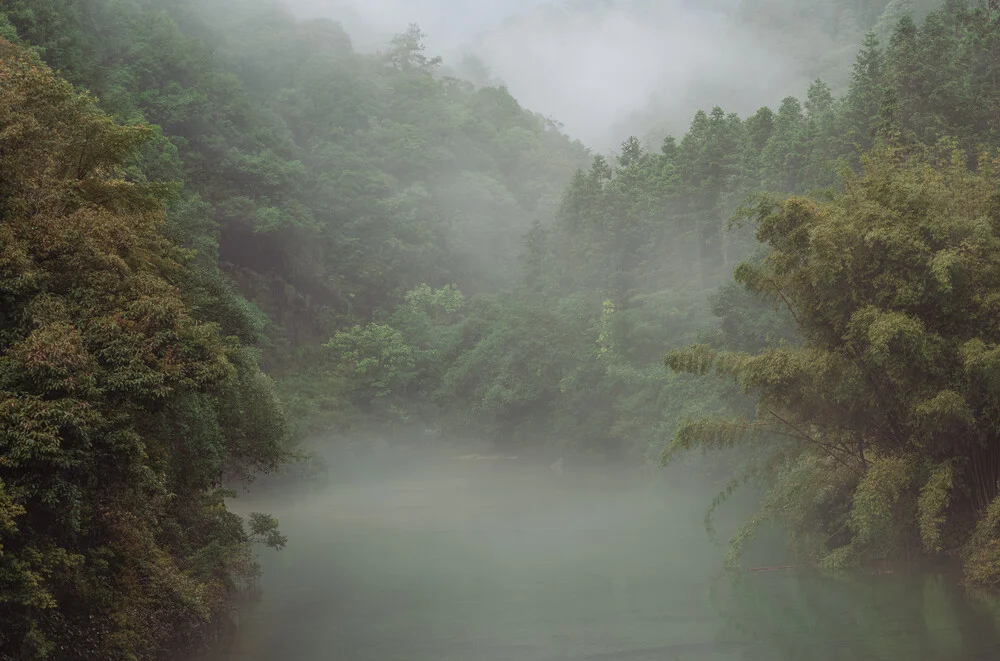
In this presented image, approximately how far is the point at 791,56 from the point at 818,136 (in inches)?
4910

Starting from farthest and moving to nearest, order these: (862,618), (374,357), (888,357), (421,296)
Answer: (421,296) → (374,357) → (888,357) → (862,618)

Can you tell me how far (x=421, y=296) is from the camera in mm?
75375

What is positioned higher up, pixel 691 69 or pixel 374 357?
pixel 691 69

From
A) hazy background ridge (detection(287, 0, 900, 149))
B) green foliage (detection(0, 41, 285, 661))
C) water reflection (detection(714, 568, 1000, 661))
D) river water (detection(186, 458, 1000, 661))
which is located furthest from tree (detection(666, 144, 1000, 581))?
hazy background ridge (detection(287, 0, 900, 149))

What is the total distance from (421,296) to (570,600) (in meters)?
51.9

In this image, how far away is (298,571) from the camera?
29734mm

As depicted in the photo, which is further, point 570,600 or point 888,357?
point 570,600

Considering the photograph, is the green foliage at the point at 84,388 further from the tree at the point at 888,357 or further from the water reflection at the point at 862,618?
the tree at the point at 888,357

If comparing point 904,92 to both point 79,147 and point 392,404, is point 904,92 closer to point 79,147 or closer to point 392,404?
point 79,147

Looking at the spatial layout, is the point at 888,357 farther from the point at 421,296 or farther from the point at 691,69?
the point at 691,69

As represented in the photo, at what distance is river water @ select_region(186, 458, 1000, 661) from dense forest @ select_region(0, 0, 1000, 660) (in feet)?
5.04

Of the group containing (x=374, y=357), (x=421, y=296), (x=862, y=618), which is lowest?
(x=862, y=618)

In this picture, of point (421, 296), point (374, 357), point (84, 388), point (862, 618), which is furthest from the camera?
point (421, 296)

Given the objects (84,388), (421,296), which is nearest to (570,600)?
(84,388)
